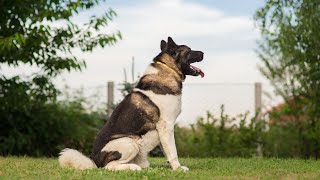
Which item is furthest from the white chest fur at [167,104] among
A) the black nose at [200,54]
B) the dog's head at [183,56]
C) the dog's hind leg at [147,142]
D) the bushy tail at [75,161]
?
the bushy tail at [75,161]

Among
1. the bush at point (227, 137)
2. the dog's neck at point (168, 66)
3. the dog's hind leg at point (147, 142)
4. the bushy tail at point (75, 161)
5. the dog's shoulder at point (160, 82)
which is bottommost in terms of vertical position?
the bush at point (227, 137)

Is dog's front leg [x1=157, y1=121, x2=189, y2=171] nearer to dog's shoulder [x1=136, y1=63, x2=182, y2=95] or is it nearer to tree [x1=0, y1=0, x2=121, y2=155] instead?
dog's shoulder [x1=136, y1=63, x2=182, y2=95]

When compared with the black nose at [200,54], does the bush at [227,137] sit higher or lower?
lower

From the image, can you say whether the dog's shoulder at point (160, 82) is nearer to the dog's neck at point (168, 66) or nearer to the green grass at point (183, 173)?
the dog's neck at point (168, 66)

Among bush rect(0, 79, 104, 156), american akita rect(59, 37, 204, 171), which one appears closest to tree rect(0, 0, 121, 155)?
bush rect(0, 79, 104, 156)

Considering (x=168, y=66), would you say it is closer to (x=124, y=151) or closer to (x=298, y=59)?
(x=124, y=151)

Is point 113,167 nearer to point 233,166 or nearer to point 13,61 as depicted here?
point 233,166

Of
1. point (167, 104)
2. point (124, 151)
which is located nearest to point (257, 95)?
point (167, 104)

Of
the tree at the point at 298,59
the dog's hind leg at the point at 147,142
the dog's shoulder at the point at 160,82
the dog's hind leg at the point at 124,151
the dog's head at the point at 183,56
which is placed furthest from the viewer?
the tree at the point at 298,59

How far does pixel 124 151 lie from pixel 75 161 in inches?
28.0

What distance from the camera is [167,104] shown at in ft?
25.8

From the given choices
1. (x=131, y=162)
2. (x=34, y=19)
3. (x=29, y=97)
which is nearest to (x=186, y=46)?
(x=131, y=162)

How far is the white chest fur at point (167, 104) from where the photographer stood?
7.85m

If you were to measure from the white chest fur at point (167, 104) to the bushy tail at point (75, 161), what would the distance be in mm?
1124
